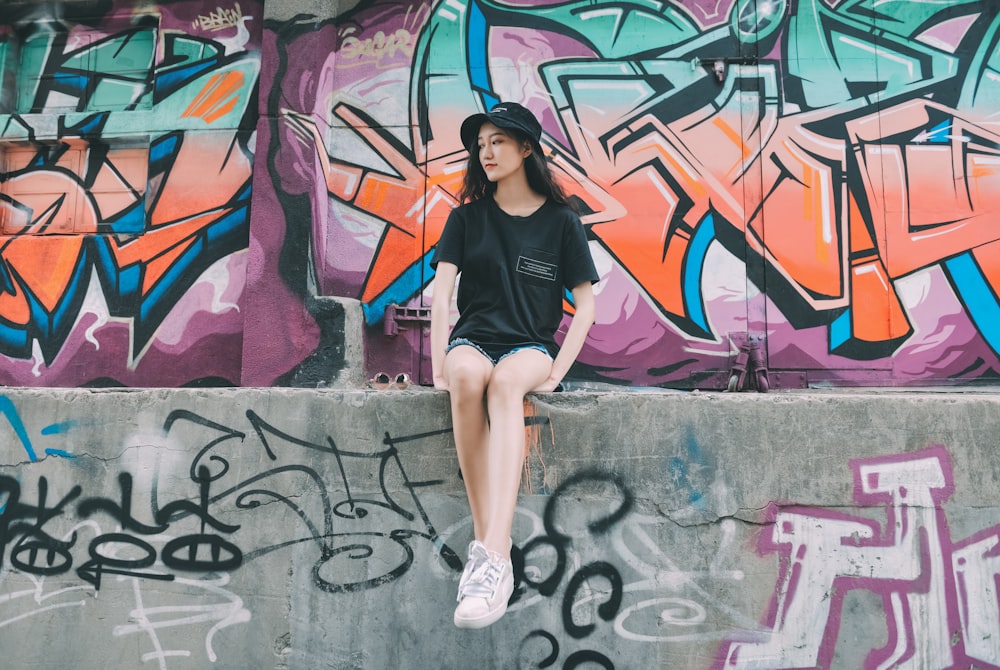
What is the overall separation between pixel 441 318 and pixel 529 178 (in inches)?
30.0

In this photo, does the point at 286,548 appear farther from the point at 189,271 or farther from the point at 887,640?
the point at 189,271

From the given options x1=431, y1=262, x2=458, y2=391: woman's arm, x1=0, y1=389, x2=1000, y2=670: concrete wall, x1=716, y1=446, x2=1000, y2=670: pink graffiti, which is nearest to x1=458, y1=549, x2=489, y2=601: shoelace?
x1=0, y1=389, x2=1000, y2=670: concrete wall

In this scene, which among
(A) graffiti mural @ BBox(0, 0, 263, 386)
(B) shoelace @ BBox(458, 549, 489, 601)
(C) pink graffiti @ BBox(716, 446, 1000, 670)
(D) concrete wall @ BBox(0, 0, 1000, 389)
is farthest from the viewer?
(A) graffiti mural @ BBox(0, 0, 263, 386)

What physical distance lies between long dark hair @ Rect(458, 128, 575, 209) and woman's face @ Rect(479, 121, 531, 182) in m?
0.05

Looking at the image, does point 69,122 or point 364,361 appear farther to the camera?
point 69,122

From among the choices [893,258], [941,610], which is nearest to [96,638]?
[941,610]

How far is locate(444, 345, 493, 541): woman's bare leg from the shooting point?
312 cm

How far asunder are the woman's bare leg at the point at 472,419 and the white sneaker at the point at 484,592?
1.08 ft

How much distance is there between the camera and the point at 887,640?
326 centimetres

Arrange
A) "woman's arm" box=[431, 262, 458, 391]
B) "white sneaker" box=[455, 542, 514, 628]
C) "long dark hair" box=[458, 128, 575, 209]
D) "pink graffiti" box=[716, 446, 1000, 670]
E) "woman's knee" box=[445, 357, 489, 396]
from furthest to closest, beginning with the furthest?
"long dark hair" box=[458, 128, 575, 209], "woman's arm" box=[431, 262, 458, 391], "pink graffiti" box=[716, 446, 1000, 670], "woman's knee" box=[445, 357, 489, 396], "white sneaker" box=[455, 542, 514, 628]

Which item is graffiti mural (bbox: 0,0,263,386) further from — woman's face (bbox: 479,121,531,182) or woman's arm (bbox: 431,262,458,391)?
woman's face (bbox: 479,121,531,182)

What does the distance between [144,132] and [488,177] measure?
4.08 meters

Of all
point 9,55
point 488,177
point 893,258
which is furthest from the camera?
point 9,55

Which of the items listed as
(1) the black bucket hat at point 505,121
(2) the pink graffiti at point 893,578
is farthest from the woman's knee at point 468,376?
(2) the pink graffiti at point 893,578
